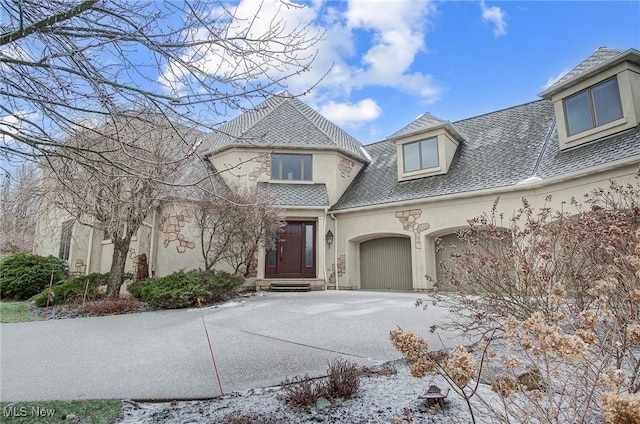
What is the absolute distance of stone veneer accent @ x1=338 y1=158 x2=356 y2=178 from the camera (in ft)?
47.8

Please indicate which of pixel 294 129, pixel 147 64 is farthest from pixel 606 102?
pixel 147 64

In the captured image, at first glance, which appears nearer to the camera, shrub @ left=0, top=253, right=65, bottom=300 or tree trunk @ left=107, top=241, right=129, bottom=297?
tree trunk @ left=107, top=241, right=129, bottom=297

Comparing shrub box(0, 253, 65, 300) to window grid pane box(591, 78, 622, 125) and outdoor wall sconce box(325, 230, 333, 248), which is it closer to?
outdoor wall sconce box(325, 230, 333, 248)

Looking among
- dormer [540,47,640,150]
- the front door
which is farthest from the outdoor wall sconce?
dormer [540,47,640,150]

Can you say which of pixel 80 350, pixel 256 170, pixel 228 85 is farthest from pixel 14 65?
pixel 256 170

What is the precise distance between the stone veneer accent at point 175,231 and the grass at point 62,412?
903cm

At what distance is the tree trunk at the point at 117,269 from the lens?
32.3 feet

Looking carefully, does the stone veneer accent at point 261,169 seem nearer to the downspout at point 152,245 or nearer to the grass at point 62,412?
the downspout at point 152,245

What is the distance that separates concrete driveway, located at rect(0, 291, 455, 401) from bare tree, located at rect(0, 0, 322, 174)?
2.32m

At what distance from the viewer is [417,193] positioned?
12.1 meters

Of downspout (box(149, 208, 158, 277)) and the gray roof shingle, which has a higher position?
the gray roof shingle

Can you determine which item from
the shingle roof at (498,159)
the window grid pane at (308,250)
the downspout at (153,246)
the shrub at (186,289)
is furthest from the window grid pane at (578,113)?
the downspout at (153,246)

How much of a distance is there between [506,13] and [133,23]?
294 inches

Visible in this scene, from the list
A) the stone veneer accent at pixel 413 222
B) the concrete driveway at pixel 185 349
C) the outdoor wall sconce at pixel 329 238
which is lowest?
the concrete driveway at pixel 185 349
